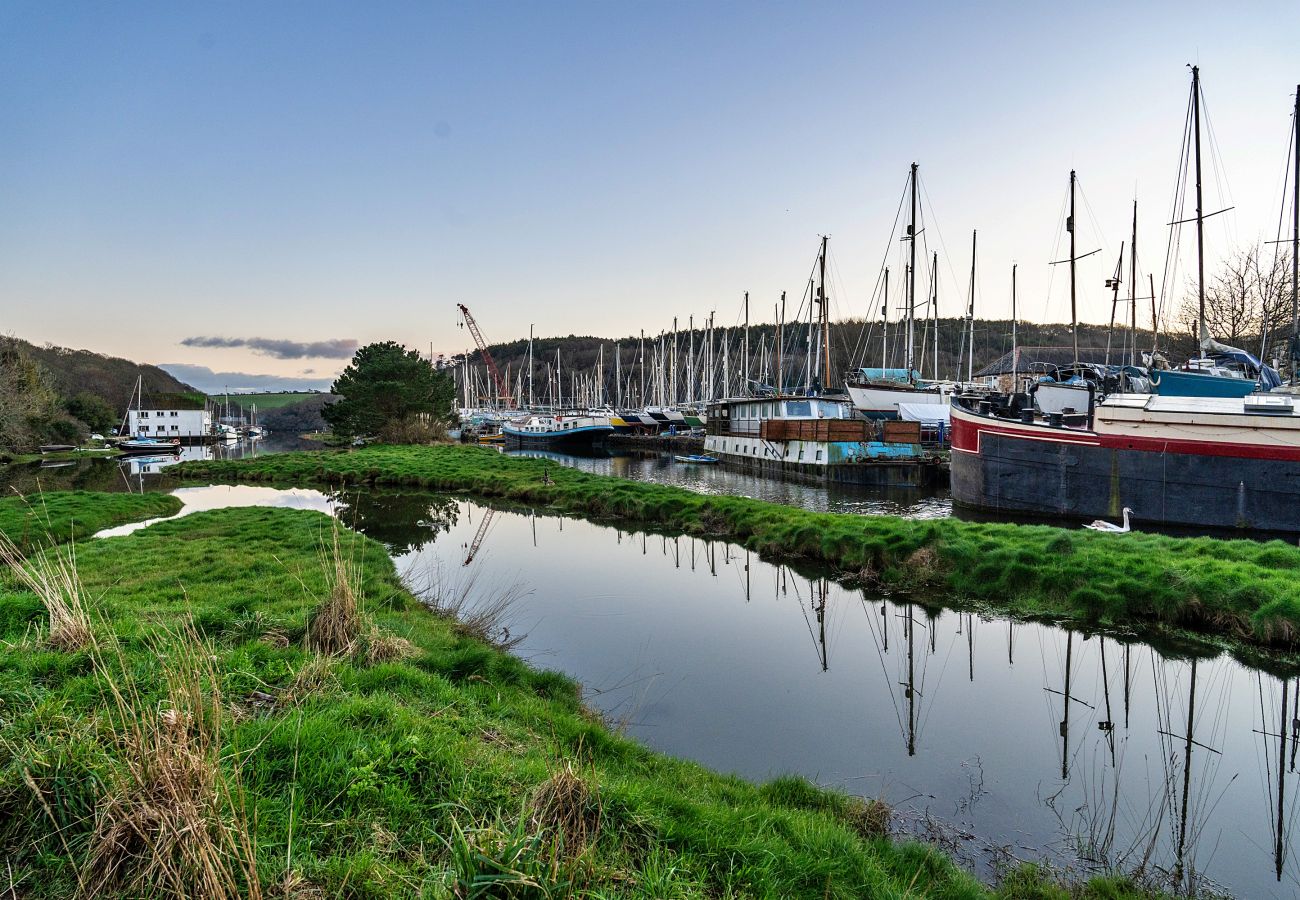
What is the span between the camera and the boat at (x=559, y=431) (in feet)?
211

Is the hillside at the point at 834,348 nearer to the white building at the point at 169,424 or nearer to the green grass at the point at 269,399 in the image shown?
the white building at the point at 169,424

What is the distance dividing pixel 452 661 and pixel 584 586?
268 inches

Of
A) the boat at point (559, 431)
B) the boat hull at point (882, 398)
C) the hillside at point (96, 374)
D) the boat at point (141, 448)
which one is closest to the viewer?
the boat hull at point (882, 398)

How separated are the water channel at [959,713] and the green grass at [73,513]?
35.3 feet

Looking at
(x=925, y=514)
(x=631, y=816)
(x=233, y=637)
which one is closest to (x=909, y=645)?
(x=631, y=816)

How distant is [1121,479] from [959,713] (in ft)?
53.8

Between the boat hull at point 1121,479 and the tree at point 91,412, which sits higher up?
the tree at point 91,412

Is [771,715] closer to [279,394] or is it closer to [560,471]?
[560,471]

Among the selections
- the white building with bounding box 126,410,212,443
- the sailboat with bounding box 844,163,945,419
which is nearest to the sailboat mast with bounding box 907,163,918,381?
the sailboat with bounding box 844,163,945,419

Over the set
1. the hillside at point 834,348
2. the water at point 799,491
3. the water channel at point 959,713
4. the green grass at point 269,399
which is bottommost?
the water channel at point 959,713

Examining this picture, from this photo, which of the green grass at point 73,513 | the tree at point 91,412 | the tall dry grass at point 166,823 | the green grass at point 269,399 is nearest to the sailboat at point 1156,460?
the tall dry grass at point 166,823

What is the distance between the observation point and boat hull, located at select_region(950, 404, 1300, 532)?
1817cm

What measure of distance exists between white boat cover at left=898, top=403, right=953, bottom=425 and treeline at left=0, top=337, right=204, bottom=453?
5733cm

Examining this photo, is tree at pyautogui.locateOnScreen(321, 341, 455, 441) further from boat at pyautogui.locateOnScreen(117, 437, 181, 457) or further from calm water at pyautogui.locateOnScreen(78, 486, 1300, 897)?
calm water at pyautogui.locateOnScreen(78, 486, 1300, 897)
